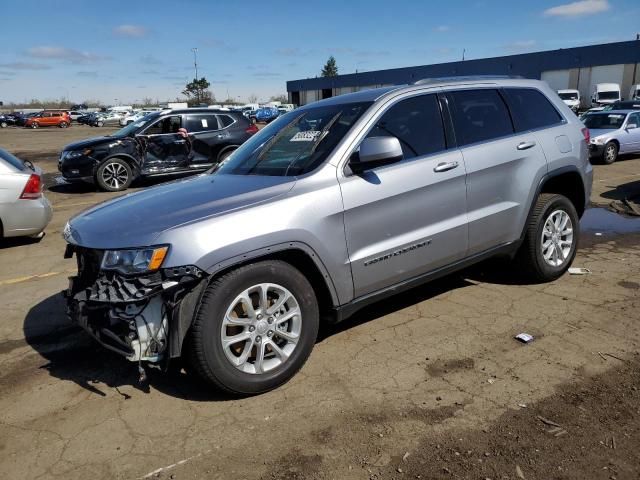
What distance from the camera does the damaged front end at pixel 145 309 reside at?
296cm

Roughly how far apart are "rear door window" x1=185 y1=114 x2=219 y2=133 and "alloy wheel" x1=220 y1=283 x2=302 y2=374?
992 centimetres

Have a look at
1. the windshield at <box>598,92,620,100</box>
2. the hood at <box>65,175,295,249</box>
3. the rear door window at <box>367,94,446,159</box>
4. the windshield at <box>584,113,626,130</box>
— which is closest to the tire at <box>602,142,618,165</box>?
the windshield at <box>584,113,626,130</box>

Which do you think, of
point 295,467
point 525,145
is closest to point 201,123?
point 525,145

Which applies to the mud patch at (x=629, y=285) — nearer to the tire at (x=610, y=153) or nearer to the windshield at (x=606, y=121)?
the tire at (x=610, y=153)

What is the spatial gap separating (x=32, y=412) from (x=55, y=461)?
611mm

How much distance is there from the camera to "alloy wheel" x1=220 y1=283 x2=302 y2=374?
10.4ft

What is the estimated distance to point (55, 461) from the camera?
2793mm

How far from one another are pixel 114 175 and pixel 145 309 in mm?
9822

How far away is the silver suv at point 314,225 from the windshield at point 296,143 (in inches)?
0.6

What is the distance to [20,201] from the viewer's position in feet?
22.8

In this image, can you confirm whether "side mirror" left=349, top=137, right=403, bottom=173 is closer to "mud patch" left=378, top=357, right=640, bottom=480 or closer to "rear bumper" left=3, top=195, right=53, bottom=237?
"mud patch" left=378, top=357, right=640, bottom=480

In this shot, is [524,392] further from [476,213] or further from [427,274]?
[476,213]

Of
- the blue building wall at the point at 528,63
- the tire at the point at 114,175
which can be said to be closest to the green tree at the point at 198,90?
the blue building wall at the point at 528,63

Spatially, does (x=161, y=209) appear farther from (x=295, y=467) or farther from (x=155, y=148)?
(x=155, y=148)
